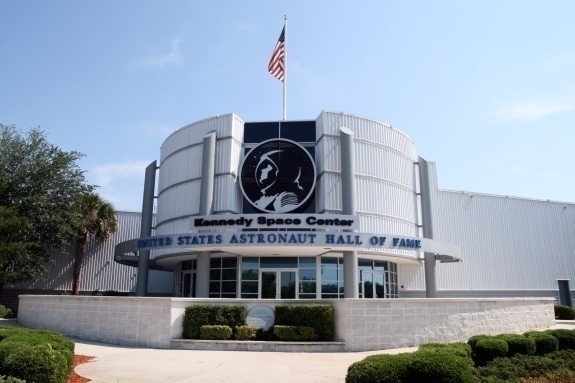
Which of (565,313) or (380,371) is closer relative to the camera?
(380,371)

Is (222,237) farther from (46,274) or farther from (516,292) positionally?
(516,292)

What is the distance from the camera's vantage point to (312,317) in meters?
17.9

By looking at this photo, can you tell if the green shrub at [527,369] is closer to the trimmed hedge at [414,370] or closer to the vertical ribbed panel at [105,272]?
the trimmed hedge at [414,370]

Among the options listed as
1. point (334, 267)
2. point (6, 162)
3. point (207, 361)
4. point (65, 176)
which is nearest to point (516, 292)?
point (334, 267)

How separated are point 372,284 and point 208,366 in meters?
18.9

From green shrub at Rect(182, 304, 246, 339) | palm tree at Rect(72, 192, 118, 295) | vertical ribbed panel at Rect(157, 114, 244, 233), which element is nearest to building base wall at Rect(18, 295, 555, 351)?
green shrub at Rect(182, 304, 246, 339)

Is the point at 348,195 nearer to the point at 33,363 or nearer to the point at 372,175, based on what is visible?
the point at 372,175

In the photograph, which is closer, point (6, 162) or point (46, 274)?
point (6, 162)

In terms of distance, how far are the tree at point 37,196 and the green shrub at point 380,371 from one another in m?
27.9

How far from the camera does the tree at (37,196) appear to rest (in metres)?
31.5

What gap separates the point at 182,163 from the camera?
31.4m

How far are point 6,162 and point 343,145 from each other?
76.5ft

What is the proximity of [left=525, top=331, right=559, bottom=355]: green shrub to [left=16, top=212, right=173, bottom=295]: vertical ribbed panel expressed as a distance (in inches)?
1345

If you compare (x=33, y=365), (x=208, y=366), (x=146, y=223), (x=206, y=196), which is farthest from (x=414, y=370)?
(x=146, y=223)
